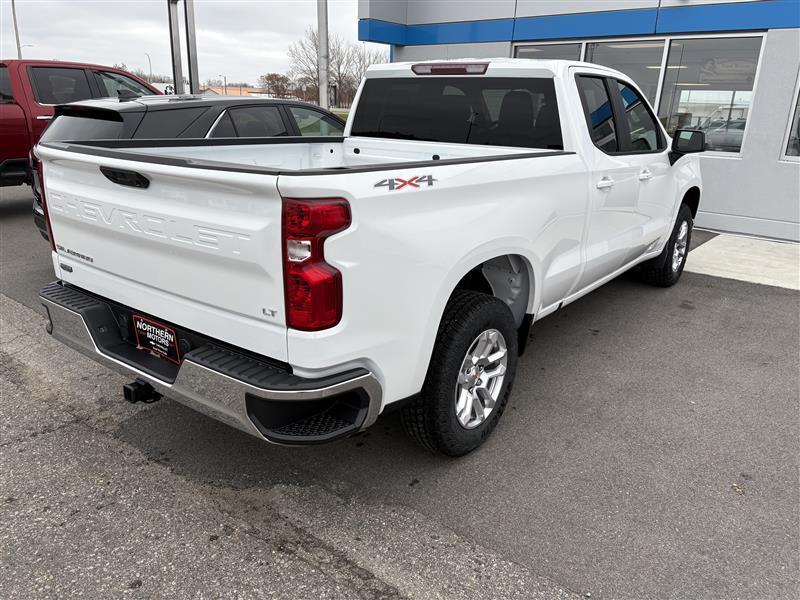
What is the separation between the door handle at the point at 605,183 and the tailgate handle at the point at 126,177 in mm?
2719

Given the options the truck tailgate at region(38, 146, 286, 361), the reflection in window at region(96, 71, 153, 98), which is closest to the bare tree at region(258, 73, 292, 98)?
the reflection in window at region(96, 71, 153, 98)

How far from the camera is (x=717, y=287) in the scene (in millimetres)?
6418

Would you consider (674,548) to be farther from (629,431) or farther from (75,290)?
(75,290)

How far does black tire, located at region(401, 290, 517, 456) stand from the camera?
9.12 feet

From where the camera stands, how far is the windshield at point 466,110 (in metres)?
3.79

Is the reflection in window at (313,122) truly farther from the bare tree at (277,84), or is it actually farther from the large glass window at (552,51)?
the bare tree at (277,84)

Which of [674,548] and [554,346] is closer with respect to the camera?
[674,548]

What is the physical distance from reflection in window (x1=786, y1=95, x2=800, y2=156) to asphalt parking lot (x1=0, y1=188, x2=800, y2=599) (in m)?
5.54

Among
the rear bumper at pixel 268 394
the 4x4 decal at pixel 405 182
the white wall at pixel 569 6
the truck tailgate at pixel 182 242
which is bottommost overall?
the rear bumper at pixel 268 394

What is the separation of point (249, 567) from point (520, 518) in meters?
1.18

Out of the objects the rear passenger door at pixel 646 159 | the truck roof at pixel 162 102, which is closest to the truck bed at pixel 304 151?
the rear passenger door at pixel 646 159

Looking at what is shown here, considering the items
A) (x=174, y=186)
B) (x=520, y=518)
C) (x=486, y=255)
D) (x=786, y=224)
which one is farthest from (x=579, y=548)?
(x=786, y=224)

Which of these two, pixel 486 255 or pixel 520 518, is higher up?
pixel 486 255

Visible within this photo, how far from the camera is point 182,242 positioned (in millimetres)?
2367
